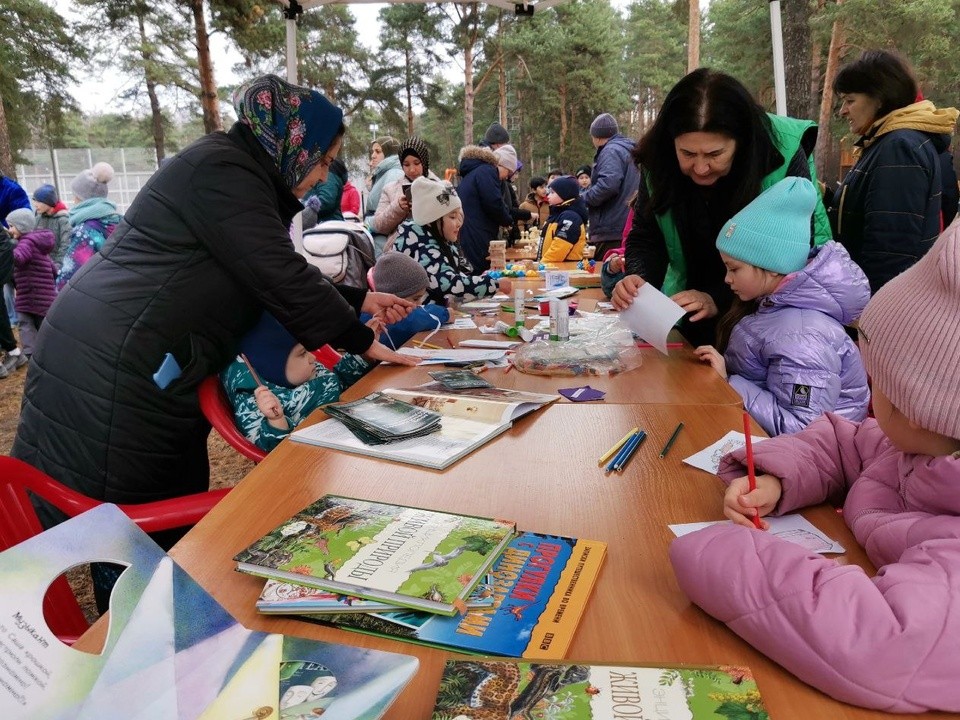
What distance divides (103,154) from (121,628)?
50.3 ft

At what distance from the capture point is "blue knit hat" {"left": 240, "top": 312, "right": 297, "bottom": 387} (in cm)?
176

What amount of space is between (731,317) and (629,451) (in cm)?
82

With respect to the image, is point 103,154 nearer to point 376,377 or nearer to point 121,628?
point 376,377

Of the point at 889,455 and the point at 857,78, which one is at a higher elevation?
the point at 857,78

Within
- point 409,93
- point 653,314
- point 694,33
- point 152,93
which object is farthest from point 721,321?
point 409,93

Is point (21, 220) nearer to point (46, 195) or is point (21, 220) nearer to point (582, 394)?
point (46, 195)

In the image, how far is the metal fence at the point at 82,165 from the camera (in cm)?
1270

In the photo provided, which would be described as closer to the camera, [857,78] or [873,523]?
[873,523]

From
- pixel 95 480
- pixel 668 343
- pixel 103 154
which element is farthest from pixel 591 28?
pixel 95 480

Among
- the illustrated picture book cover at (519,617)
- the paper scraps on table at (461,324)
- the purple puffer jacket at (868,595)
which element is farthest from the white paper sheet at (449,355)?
the purple puffer jacket at (868,595)

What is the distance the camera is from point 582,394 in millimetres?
1665

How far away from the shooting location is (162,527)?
137 cm

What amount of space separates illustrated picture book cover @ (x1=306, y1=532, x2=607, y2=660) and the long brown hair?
1.18 m

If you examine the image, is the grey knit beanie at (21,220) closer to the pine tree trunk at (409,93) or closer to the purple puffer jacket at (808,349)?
the purple puffer jacket at (808,349)
